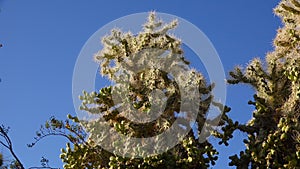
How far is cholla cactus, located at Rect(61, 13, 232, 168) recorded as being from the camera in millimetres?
7855

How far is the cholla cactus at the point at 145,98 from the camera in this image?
7855mm

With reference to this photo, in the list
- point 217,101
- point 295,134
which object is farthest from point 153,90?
point 295,134

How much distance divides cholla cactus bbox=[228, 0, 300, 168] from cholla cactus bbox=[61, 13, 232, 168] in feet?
1.84

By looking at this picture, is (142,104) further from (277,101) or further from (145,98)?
(277,101)

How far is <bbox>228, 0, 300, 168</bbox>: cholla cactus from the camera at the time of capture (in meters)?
7.66

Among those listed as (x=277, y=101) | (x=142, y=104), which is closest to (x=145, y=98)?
(x=142, y=104)

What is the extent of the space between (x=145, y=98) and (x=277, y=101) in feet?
7.56

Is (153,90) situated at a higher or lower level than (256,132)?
higher

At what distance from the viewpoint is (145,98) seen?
8852mm

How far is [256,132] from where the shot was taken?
27.5ft

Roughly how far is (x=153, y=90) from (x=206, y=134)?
4.07ft

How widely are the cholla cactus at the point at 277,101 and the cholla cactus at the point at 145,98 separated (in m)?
0.56

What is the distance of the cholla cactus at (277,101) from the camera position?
7.66 m

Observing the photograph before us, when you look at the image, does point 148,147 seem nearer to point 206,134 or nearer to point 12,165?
point 206,134
